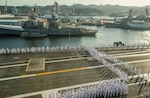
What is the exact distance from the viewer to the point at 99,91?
69.8 feet

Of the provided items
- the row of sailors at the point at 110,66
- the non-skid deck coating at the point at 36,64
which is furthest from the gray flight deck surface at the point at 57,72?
the row of sailors at the point at 110,66

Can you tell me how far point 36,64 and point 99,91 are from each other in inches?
613

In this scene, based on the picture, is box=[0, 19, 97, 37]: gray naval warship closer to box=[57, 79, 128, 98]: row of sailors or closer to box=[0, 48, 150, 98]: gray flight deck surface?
box=[0, 48, 150, 98]: gray flight deck surface

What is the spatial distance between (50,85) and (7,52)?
21.4 meters

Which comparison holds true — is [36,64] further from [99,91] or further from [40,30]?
[40,30]

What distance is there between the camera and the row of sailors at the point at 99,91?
20.0 m

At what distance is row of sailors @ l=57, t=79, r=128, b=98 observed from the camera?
20039 millimetres

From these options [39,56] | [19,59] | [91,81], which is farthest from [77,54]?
[91,81]

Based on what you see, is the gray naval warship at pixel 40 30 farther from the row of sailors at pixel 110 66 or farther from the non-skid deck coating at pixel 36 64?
the non-skid deck coating at pixel 36 64

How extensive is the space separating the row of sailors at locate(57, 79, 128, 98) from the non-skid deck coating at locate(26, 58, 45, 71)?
33.6 feet

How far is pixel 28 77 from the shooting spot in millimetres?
26891

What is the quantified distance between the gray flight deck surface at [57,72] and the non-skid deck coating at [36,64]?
18cm

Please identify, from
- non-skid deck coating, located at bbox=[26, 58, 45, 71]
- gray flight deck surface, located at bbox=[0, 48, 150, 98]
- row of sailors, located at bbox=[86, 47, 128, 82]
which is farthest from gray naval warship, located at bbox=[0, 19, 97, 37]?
non-skid deck coating, located at bbox=[26, 58, 45, 71]

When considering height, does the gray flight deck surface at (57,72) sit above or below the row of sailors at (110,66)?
→ below
